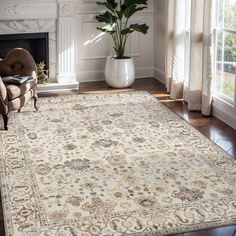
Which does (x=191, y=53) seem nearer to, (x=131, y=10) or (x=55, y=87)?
(x=131, y=10)

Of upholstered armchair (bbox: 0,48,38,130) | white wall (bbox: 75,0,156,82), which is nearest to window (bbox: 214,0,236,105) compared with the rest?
white wall (bbox: 75,0,156,82)

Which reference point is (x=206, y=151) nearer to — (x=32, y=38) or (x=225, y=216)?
(x=225, y=216)

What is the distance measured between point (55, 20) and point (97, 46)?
0.75 meters

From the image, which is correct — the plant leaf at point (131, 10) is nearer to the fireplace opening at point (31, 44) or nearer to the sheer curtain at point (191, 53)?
the sheer curtain at point (191, 53)

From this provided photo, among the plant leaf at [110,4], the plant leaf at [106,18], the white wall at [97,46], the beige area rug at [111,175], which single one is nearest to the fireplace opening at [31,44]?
the white wall at [97,46]

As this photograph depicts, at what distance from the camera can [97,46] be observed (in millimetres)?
6738

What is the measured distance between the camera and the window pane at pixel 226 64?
4.91 meters

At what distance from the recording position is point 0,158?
4.05 m

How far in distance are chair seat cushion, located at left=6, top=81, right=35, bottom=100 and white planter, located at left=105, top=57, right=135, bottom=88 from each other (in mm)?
1552

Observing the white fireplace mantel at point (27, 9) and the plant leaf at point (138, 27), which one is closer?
the white fireplace mantel at point (27, 9)

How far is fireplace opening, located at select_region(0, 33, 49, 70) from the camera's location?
6242 mm

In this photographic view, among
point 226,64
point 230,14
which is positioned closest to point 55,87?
point 226,64

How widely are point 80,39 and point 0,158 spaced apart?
9.81 ft

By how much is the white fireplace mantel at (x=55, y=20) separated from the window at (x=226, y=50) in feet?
6.88
